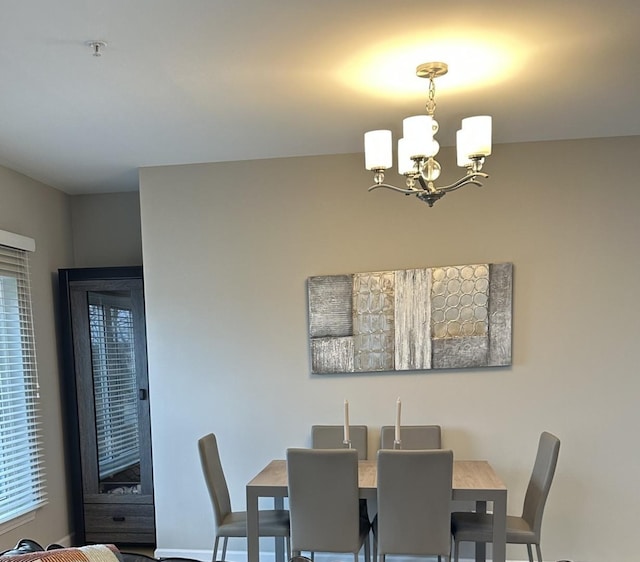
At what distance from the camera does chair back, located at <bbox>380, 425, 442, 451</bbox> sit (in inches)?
124

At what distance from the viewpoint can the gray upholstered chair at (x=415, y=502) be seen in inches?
98.1

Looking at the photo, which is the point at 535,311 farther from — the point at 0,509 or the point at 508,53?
the point at 0,509

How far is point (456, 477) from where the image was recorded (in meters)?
2.77

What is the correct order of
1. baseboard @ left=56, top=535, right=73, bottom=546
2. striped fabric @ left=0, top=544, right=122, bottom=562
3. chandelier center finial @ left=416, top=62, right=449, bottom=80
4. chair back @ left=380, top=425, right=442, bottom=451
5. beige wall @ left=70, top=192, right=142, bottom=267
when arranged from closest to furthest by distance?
striped fabric @ left=0, top=544, right=122, bottom=562, chandelier center finial @ left=416, top=62, right=449, bottom=80, chair back @ left=380, top=425, right=442, bottom=451, baseboard @ left=56, top=535, right=73, bottom=546, beige wall @ left=70, top=192, right=142, bottom=267

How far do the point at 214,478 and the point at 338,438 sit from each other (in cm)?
78

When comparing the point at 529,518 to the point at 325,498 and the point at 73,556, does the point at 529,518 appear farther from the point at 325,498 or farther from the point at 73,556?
the point at 73,556

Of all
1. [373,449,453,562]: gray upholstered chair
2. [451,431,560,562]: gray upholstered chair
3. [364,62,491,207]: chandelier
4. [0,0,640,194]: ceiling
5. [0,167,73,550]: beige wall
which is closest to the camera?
[0,0,640,194]: ceiling

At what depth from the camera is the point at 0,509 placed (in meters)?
3.15

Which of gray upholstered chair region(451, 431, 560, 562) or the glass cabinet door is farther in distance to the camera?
the glass cabinet door

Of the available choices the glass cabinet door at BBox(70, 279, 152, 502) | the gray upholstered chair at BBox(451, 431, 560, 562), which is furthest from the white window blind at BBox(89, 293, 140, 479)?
the gray upholstered chair at BBox(451, 431, 560, 562)

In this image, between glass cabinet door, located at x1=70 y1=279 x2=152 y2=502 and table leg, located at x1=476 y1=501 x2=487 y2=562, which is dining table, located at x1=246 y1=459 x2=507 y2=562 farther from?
glass cabinet door, located at x1=70 y1=279 x2=152 y2=502

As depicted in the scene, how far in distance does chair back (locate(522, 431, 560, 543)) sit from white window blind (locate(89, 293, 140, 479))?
2646 mm

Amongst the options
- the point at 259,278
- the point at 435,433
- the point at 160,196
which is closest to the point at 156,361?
the point at 259,278

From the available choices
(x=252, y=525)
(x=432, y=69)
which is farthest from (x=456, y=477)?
(x=432, y=69)
